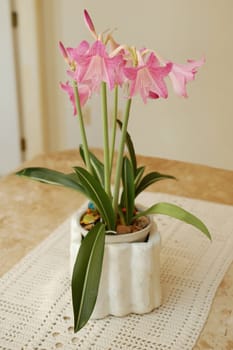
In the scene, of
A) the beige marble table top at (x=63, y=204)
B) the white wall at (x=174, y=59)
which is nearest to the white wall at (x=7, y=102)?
the white wall at (x=174, y=59)

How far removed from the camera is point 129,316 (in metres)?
0.95

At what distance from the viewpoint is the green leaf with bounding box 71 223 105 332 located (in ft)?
2.65

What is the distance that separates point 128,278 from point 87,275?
0.12m

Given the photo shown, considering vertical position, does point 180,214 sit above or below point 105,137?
below

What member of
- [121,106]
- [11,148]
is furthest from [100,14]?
[11,148]

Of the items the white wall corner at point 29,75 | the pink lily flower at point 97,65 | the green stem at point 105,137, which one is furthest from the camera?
the white wall corner at point 29,75

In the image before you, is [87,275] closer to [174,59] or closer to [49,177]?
[49,177]

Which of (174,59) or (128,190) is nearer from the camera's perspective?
(128,190)

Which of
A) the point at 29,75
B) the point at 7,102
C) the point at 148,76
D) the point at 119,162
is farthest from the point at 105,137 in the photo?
the point at 7,102

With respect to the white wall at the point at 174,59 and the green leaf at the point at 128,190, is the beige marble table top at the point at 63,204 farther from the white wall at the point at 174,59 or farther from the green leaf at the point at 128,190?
the white wall at the point at 174,59

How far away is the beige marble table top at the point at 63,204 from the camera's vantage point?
931mm

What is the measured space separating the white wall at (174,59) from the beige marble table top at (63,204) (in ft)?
4.92

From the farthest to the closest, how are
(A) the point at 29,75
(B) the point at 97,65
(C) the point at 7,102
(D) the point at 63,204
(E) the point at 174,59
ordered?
(C) the point at 7,102 < (A) the point at 29,75 < (E) the point at 174,59 < (D) the point at 63,204 < (B) the point at 97,65

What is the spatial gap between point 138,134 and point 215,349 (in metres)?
2.53
